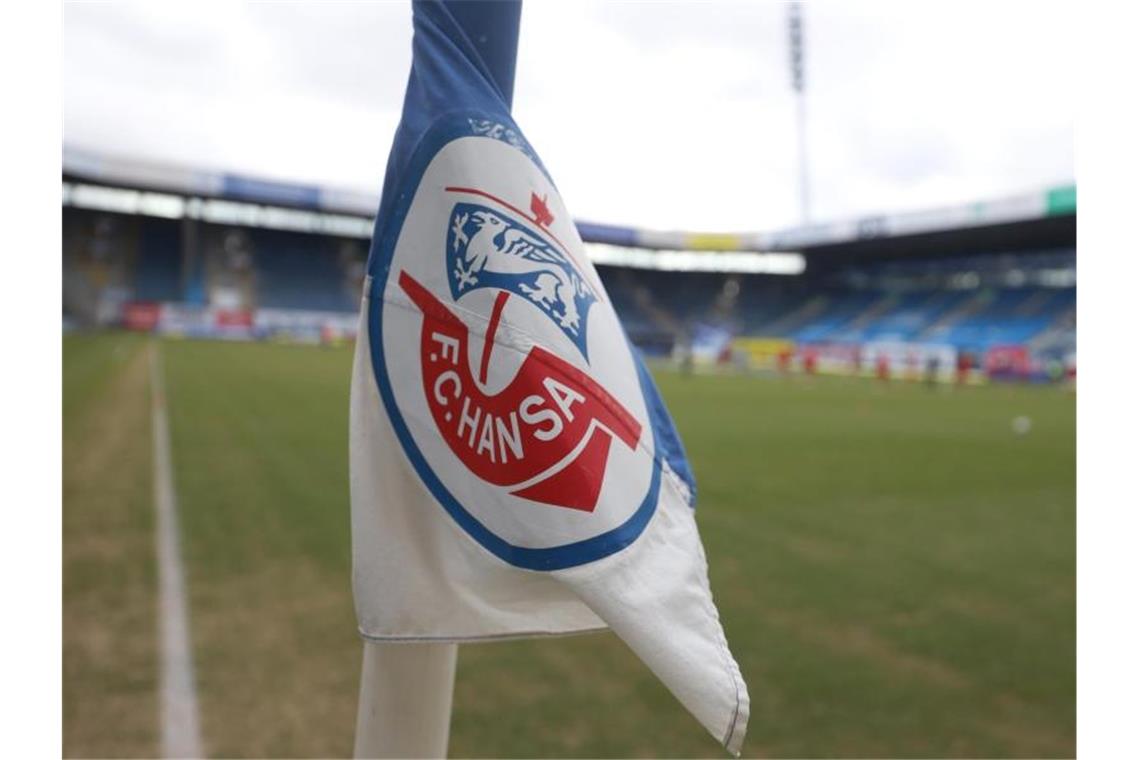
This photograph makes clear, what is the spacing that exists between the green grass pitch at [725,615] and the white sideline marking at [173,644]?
1.9 inches

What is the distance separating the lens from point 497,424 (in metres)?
0.92

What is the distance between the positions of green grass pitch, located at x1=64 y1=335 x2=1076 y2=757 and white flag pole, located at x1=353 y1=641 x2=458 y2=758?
134 cm

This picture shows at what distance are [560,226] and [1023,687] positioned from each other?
109 inches

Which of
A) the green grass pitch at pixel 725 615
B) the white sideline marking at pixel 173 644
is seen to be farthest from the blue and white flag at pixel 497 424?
the white sideline marking at pixel 173 644

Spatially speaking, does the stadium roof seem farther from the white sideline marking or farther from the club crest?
the club crest

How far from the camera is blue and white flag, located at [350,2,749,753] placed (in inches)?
35.2

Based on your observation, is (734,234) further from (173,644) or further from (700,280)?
(173,644)

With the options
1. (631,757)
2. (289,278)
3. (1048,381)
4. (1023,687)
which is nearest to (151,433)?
(631,757)

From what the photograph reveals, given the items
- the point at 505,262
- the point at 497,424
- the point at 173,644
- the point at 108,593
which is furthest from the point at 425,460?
the point at 108,593

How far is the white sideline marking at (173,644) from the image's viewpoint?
7.57 ft

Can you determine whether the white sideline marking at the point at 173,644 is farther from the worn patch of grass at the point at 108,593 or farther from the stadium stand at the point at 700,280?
the stadium stand at the point at 700,280

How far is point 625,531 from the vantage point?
911 millimetres

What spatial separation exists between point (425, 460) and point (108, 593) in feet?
10.7

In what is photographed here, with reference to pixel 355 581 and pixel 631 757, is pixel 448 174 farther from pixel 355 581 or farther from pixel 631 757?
pixel 631 757
